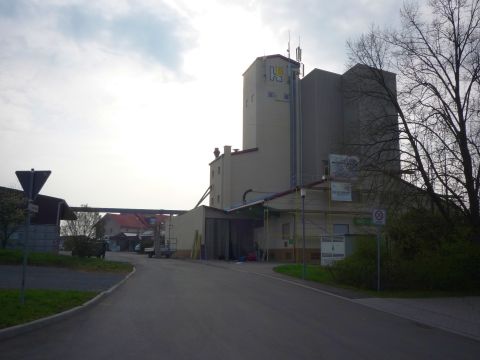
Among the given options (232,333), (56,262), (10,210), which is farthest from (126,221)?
(232,333)

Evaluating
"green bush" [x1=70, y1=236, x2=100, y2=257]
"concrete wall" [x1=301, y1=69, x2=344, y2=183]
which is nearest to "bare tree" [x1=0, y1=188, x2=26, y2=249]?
"green bush" [x1=70, y1=236, x2=100, y2=257]

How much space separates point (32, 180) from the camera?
11.3m

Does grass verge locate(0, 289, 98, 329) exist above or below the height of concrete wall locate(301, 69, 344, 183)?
below

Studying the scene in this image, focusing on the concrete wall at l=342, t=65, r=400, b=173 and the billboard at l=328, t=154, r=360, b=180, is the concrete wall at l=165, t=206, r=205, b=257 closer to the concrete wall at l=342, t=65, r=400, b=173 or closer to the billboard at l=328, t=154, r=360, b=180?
the billboard at l=328, t=154, r=360, b=180

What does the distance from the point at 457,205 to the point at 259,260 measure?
75.8 ft

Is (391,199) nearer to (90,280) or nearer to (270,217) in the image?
(90,280)

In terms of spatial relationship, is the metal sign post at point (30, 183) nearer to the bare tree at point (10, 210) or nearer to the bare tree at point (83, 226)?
the bare tree at point (83, 226)

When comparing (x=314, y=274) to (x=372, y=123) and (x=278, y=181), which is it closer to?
(x=372, y=123)

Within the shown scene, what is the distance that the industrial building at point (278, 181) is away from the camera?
3934cm

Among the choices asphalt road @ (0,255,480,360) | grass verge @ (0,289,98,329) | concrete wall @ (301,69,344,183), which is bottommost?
asphalt road @ (0,255,480,360)

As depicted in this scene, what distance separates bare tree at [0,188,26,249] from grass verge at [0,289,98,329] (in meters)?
17.3

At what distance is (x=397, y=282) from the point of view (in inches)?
696

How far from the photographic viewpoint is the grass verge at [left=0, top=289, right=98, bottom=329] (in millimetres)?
9770

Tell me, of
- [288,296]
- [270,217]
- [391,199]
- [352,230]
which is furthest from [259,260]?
[288,296]
